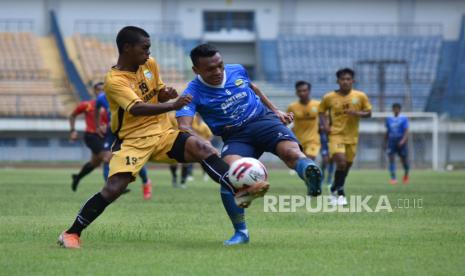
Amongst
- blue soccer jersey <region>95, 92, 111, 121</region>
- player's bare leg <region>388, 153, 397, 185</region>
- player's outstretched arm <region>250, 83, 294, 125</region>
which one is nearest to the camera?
player's outstretched arm <region>250, 83, 294, 125</region>

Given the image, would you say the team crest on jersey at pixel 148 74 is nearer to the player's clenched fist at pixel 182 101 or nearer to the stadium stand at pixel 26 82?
the player's clenched fist at pixel 182 101

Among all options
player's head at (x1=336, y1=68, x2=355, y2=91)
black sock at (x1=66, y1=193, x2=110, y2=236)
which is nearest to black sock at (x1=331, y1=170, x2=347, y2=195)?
player's head at (x1=336, y1=68, x2=355, y2=91)

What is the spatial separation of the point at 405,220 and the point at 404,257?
420 cm

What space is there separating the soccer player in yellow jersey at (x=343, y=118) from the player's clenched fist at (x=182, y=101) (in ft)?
26.2

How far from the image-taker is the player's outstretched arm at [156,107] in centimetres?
904

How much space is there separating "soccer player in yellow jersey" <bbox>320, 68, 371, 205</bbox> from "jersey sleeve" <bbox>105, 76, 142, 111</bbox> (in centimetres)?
773

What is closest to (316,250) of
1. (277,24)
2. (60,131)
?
(60,131)

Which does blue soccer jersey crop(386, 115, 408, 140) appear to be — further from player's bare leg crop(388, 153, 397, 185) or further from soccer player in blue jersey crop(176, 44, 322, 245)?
soccer player in blue jersey crop(176, 44, 322, 245)

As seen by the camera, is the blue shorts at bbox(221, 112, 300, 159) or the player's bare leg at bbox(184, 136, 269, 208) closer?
the player's bare leg at bbox(184, 136, 269, 208)

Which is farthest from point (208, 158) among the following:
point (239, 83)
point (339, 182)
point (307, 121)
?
point (307, 121)

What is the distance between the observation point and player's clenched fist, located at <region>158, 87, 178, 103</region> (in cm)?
973

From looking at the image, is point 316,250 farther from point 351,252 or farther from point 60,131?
point 60,131

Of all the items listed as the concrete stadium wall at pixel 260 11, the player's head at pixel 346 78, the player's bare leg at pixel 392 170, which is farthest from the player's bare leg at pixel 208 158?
the concrete stadium wall at pixel 260 11

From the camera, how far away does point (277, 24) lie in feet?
171
